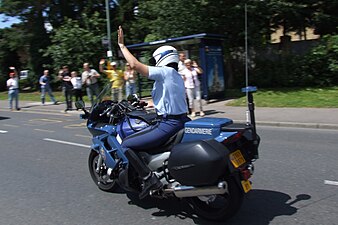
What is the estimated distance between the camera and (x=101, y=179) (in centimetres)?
577

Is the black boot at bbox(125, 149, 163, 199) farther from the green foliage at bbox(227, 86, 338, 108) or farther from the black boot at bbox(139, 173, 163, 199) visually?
the green foliage at bbox(227, 86, 338, 108)

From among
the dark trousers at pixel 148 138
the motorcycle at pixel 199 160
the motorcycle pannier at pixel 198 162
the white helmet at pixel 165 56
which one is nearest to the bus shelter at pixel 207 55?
the motorcycle at pixel 199 160

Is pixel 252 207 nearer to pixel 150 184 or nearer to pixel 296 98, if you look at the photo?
pixel 150 184

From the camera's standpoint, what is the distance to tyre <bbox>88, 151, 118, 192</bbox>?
5667mm

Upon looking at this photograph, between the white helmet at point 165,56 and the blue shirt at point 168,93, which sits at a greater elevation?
the white helmet at point 165,56

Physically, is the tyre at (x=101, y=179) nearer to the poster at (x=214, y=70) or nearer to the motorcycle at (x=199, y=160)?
the motorcycle at (x=199, y=160)

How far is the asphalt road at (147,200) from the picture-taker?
4652 mm

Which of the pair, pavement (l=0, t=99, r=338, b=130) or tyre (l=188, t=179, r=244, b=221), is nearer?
tyre (l=188, t=179, r=244, b=221)

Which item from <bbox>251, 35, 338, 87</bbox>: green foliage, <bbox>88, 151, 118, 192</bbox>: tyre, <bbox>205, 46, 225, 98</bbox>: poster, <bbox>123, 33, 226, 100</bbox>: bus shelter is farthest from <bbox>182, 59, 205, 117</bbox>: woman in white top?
<bbox>88, 151, 118, 192</bbox>: tyre

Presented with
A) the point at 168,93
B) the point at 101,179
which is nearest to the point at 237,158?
the point at 168,93

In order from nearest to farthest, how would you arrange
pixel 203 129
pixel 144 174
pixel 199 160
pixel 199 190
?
pixel 199 160 → pixel 199 190 → pixel 203 129 → pixel 144 174

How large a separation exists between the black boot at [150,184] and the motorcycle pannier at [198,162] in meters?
0.33

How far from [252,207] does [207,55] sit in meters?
12.3

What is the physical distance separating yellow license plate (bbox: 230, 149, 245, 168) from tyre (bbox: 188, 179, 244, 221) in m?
0.17
